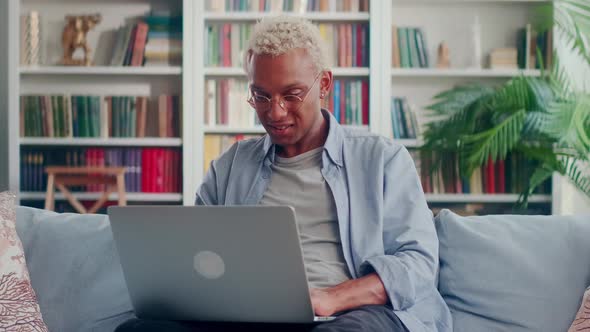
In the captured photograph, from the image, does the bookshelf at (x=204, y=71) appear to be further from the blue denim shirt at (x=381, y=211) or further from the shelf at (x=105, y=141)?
the blue denim shirt at (x=381, y=211)

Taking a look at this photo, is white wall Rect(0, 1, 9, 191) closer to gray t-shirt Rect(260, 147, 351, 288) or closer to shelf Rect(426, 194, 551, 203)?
shelf Rect(426, 194, 551, 203)

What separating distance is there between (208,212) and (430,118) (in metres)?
3.17

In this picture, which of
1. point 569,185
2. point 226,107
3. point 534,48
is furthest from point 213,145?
point 569,185

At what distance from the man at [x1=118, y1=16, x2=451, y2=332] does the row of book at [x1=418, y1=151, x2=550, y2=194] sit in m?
2.44

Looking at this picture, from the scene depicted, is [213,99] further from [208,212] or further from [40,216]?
[208,212]

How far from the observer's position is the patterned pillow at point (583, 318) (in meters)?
1.53

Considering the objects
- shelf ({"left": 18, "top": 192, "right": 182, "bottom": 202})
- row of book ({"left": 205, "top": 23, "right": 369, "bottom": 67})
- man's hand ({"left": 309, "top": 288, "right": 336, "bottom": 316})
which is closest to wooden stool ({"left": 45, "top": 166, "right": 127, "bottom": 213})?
shelf ({"left": 18, "top": 192, "right": 182, "bottom": 202})

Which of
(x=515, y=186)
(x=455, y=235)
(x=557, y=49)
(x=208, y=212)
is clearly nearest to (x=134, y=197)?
(x=515, y=186)

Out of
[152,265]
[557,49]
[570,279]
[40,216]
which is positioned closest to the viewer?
[152,265]

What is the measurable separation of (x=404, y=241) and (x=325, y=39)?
108 inches

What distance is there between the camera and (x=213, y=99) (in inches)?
166

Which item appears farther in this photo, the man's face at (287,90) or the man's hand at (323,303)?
the man's face at (287,90)

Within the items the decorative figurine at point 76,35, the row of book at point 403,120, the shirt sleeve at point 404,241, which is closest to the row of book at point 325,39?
the row of book at point 403,120

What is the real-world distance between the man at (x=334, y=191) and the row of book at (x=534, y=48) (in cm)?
270
